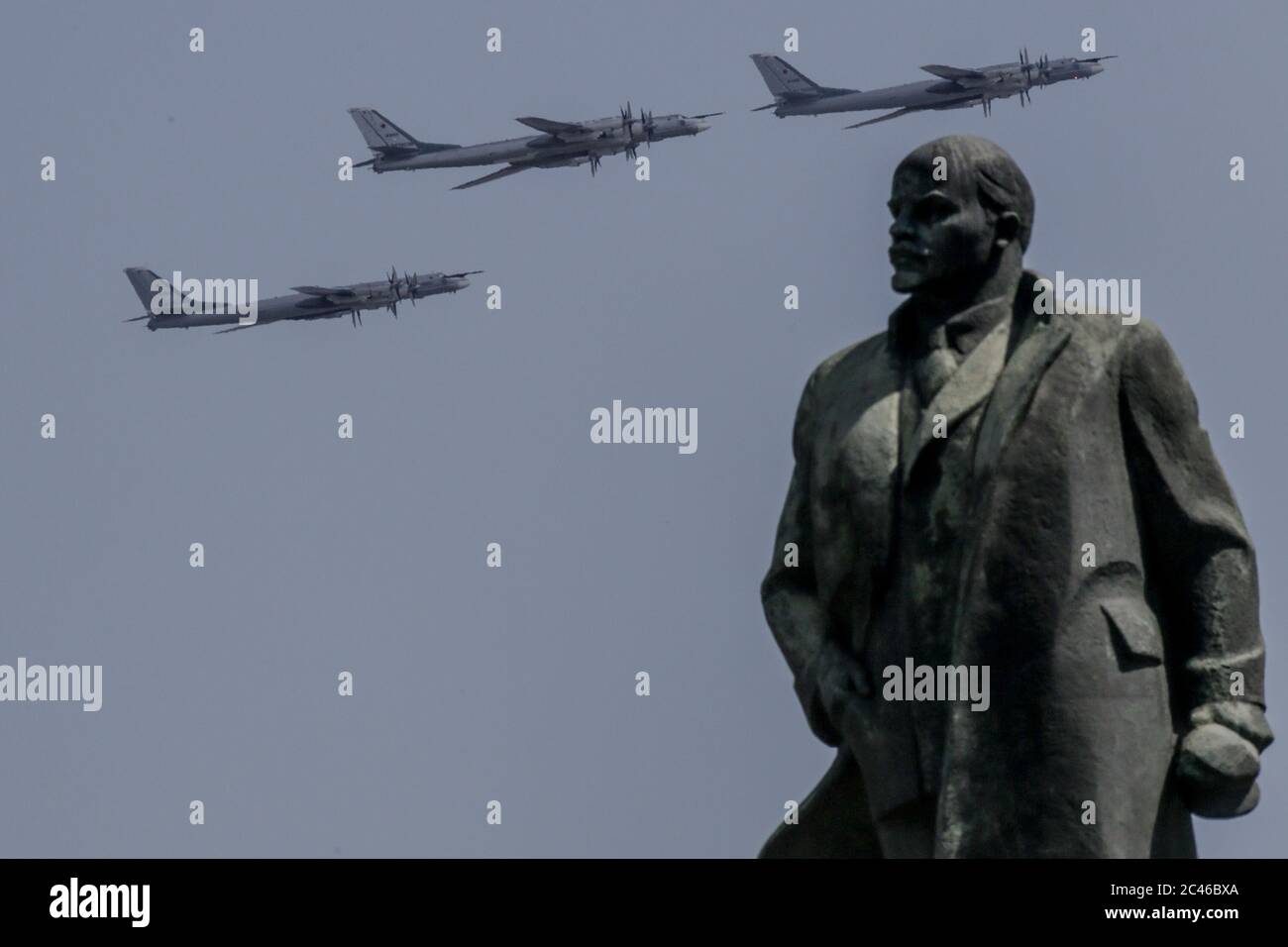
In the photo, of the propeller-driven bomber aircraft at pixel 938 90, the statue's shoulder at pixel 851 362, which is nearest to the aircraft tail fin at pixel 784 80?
the propeller-driven bomber aircraft at pixel 938 90

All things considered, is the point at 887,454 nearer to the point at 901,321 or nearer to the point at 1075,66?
the point at 901,321

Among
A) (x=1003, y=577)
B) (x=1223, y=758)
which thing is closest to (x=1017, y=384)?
(x=1003, y=577)

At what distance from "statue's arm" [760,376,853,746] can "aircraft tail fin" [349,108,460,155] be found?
78062 millimetres

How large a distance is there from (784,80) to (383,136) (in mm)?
11380

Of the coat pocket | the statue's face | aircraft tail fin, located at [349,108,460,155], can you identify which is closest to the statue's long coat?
the coat pocket

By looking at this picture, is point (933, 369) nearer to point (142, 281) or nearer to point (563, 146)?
point (563, 146)

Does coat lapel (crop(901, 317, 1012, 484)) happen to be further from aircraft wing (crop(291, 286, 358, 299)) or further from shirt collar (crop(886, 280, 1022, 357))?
aircraft wing (crop(291, 286, 358, 299))

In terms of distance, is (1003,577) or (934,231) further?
(934,231)

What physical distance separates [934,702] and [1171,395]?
2.03m

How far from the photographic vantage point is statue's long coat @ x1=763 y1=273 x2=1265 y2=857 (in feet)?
62.6

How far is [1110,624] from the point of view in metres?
19.2

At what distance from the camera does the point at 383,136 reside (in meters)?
103
